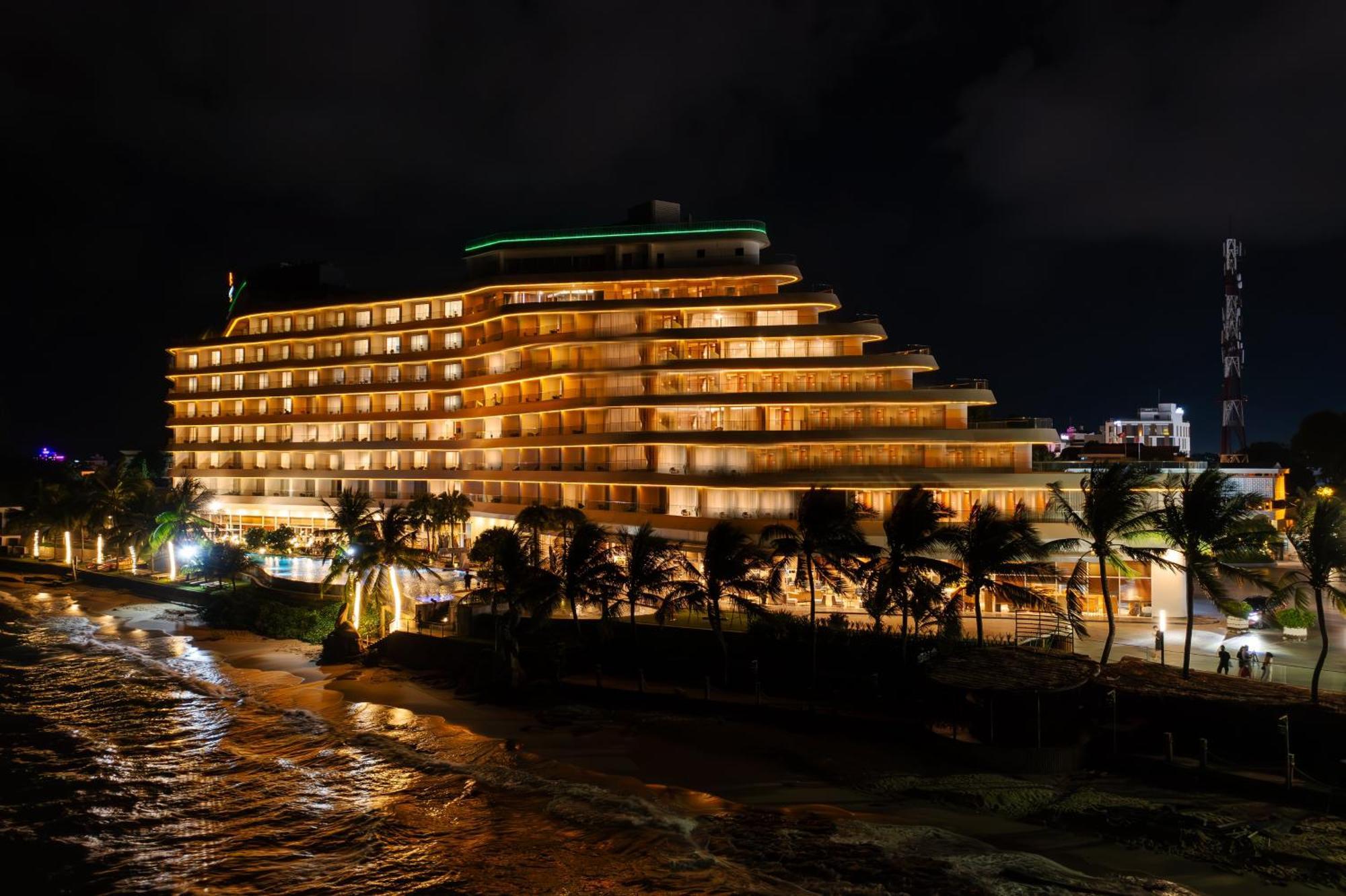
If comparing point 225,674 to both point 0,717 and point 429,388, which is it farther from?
point 429,388

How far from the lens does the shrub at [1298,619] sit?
39125 mm

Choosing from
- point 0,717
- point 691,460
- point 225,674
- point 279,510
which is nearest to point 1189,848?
point 691,460

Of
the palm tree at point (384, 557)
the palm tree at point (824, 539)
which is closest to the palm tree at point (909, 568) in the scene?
the palm tree at point (824, 539)

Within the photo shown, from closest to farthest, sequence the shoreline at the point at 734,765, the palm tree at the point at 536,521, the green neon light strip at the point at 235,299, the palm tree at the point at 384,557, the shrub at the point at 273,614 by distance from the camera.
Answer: the shoreline at the point at 734,765 < the palm tree at the point at 384,557 < the palm tree at the point at 536,521 < the shrub at the point at 273,614 < the green neon light strip at the point at 235,299

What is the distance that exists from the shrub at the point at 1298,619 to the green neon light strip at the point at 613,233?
1568 inches

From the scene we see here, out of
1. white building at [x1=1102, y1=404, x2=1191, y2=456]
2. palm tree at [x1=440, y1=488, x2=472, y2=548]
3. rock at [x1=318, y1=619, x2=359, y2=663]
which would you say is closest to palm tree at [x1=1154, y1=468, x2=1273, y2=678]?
A: rock at [x1=318, y1=619, x2=359, y2=663]

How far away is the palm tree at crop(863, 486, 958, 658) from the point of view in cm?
3672

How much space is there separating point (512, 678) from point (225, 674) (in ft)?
60.4

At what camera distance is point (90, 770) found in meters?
34.8

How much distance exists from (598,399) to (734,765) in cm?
3542

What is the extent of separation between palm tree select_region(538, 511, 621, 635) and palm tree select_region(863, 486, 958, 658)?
1150cm

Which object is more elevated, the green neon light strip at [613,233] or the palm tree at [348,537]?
the green neon light strip at [613,233]

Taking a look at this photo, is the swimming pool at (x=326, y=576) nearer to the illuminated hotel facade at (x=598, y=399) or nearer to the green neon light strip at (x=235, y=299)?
the illuminated hotel facade at (x=598, y=399)

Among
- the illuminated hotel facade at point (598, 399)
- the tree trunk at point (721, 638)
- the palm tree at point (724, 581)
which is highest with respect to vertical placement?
the illuminated hotel facade at point (598, 399)
